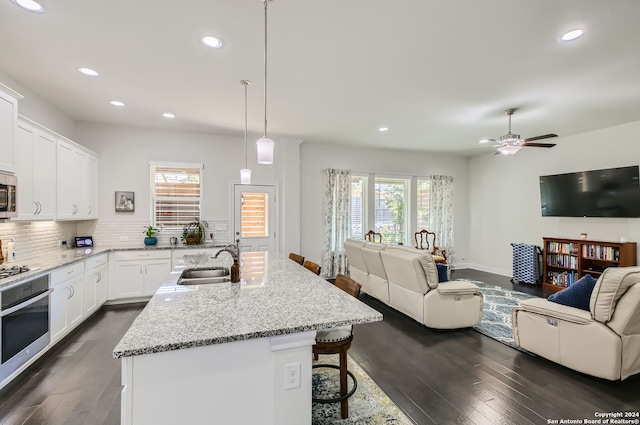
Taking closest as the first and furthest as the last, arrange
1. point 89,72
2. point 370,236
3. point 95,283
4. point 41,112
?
point 89,72
point 41,112
point 95,283
point 370,236

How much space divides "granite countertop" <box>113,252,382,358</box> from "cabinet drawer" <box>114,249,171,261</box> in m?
2.72

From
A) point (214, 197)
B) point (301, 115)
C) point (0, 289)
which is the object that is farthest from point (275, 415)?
point (214, 197)

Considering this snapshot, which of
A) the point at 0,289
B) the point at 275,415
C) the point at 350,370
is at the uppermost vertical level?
the point at 0,289

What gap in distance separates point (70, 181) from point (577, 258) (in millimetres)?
8254

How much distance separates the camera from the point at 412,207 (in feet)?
23.9

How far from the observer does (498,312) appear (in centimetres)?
433

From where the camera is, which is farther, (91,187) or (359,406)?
(91,187)

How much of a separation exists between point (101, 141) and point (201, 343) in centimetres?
519

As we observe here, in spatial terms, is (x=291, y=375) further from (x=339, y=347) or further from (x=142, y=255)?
(x=142, y=255)

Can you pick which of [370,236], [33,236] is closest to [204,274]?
[33,236]

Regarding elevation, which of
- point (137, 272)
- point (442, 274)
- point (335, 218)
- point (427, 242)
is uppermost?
point (335, 218)

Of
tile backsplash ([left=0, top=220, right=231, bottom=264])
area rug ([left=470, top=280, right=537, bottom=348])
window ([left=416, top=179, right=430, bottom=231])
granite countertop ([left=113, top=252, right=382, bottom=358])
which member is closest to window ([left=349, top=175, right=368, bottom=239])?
window ([left=416, top=179, right=430, bottom=231])

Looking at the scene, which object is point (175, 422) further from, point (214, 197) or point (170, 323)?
point (214, 197)

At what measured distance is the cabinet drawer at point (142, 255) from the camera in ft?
15.1
